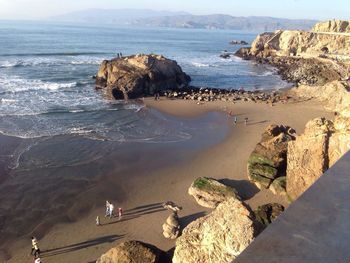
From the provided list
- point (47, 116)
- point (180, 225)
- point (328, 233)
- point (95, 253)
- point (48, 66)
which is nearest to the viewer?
point (328, 233)

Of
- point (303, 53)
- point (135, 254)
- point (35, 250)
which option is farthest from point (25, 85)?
point (303, 53)

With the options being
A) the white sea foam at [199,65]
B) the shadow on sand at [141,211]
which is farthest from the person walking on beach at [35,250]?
the white sea foam at [199,65]

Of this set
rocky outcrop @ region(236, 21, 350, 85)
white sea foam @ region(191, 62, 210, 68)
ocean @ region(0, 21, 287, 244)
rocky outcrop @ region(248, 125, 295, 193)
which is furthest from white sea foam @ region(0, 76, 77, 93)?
rocky outcrop @ region(236, 21, 350, 85)

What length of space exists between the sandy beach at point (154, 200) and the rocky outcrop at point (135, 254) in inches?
97.8

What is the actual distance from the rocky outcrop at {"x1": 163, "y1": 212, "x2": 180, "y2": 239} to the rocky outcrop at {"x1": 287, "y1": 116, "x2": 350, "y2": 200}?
6.14 metres

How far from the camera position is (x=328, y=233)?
3.65m

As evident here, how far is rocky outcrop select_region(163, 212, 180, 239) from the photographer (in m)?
17.6

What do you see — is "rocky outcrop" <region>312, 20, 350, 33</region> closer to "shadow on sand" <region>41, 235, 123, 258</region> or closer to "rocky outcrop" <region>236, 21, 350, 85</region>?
"rocky outcrop" <region>236, 21, 350, 85</region>

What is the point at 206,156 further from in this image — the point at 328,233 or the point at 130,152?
the point at 328,233

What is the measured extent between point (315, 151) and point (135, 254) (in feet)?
31.8

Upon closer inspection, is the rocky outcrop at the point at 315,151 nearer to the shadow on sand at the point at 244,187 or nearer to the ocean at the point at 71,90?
the shadow on sand at the point at 244,187

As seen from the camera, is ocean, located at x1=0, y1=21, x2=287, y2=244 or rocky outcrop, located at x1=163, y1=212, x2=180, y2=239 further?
ocean, located at x1=0, y1=21, x2=287, y2=244

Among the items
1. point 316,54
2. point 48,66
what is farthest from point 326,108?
point 316,54

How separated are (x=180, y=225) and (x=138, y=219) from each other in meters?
2.33
